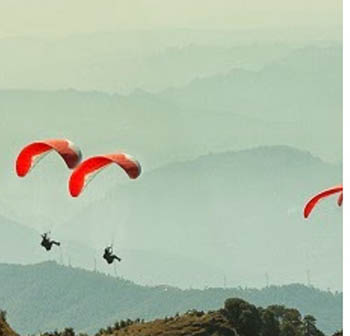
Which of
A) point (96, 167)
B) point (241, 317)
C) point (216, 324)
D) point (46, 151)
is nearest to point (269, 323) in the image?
point (241, 317)

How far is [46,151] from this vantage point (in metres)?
24.7

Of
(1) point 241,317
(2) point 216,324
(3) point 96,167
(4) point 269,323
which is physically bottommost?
(2) point 216,324

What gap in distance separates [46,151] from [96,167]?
1232 mm

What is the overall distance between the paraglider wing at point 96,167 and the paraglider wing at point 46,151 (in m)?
0.53

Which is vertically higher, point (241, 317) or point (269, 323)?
point (269, 323)

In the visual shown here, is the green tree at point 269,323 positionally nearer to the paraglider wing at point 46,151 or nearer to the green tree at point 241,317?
the green tree at point 241,317

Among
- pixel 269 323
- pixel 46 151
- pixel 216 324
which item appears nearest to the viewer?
pixel 46 151

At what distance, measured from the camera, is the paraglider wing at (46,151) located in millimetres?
24047

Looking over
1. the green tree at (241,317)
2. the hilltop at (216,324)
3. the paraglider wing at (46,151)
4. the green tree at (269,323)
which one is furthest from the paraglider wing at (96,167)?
the green tree at (269,323)

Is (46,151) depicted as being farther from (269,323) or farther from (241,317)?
(269,323)
